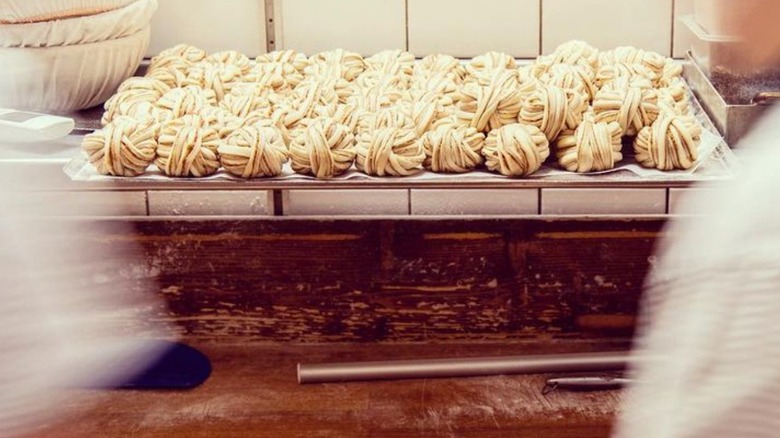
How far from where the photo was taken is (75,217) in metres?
Answer: 2.04

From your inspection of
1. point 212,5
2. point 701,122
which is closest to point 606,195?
point 701,122

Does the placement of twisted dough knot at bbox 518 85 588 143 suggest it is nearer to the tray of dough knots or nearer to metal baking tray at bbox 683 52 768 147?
the tray of dough knots

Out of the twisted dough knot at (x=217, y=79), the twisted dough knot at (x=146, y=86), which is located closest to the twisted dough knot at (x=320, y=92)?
the twisted dough knot at (x=217, y=79)

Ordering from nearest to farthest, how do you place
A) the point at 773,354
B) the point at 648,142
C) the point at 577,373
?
the point at 773,354 → the point at 648,142 → the point at 577,373

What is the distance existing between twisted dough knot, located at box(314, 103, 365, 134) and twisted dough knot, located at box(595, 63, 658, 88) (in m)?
0.42

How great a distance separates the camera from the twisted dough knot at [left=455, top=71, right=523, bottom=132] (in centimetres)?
165

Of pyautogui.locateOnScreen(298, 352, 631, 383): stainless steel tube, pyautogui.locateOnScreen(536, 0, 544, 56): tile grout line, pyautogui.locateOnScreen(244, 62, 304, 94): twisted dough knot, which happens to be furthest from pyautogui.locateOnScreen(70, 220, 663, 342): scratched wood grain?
pyautogui.locateOnScreen(536, 0, 544, 56): tile grout line

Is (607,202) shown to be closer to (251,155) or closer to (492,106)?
(492,106)

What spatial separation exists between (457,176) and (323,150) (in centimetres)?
20

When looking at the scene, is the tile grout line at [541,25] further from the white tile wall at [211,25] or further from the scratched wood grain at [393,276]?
the white tile wall at [211,25]

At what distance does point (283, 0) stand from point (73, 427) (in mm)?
916

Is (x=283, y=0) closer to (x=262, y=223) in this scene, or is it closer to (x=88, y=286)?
(x=262, y=223)

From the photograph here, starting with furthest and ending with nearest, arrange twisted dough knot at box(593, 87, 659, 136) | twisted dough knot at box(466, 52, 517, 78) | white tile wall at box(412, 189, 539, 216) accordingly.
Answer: white tile wall at box(412, 189, 539, 216), twisted dough knot at box(466, 52, 517, 78), twisted dough knot at box(593, 87, 659, 136)

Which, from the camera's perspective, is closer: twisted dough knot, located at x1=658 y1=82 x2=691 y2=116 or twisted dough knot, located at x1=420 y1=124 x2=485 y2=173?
twisted dough knot, located at x1=420 y1=124 x2=485 y2=173
